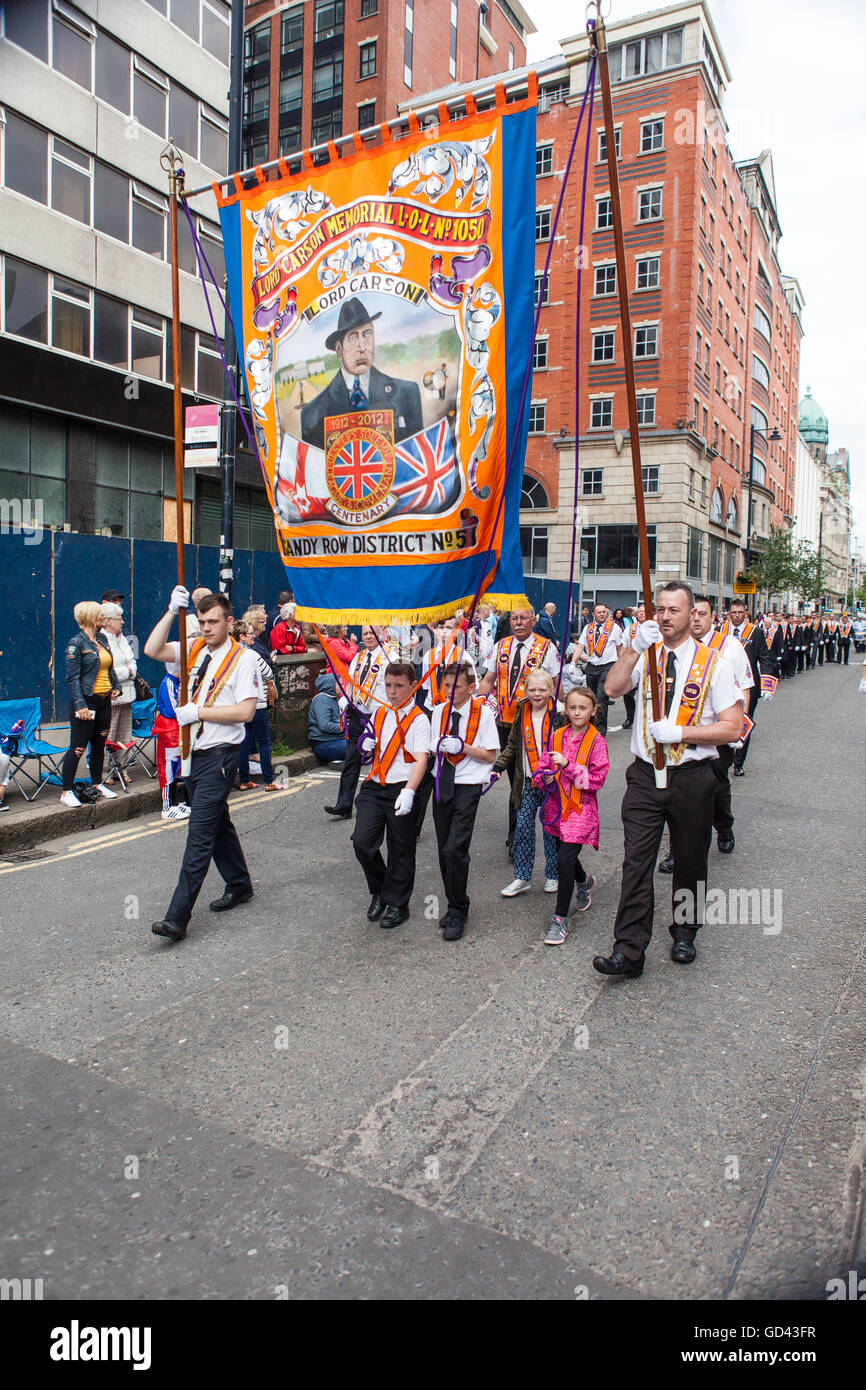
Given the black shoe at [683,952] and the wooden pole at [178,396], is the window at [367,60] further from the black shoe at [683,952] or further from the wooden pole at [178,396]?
the black shoe at [683,952]

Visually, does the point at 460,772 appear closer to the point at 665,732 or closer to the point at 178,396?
the point at 665,732

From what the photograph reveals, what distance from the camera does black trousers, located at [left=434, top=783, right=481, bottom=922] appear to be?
5.52 metres

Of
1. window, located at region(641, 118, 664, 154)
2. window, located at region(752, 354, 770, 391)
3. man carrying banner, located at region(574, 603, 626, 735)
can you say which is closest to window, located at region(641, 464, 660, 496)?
window, located at region(641, 118, 664, 154)

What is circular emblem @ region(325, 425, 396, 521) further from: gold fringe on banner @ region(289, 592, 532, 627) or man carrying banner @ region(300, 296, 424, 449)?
gold fringe on banner @ region(289, 592, 532, 627)

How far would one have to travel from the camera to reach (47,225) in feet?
61.7

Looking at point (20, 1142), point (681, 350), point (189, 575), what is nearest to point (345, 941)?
point (20, 1142)

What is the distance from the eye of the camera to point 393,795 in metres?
5.66

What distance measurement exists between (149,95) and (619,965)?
78.6 feet

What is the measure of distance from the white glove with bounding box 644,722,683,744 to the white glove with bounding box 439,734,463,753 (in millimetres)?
1145

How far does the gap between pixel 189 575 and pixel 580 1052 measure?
12749 mm

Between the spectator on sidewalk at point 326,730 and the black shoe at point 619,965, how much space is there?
6.83 meters

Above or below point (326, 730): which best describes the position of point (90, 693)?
above

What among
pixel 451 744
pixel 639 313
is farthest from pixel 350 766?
pixel 639 313
